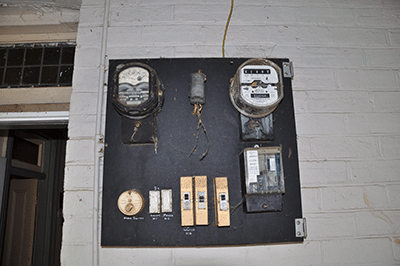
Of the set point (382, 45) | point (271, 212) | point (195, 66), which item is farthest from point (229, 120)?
point (382, 45)

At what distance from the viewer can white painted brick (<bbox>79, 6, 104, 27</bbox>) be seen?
1394 mm

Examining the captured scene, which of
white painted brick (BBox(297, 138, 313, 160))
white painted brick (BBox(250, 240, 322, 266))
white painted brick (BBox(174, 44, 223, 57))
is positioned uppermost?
white painted brick (BBox(174, 44, 223, 57))

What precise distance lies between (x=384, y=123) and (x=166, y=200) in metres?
1.24

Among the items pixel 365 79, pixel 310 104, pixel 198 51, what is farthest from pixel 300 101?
pixel 198 51

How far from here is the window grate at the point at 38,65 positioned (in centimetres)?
163

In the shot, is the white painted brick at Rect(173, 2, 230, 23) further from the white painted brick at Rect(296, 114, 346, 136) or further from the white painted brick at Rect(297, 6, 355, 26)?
the white painted brick at Rect(296, 114, 346, 136)

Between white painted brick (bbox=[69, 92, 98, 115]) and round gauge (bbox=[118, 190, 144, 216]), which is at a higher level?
white painted brick (bbox=[69, 92, 98, 115])

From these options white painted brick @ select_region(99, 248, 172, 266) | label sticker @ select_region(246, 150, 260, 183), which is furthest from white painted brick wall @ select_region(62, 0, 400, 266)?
label sticker @ select_region(246, 150, 260, 183)

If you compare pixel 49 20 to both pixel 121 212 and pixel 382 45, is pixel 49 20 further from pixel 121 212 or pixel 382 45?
pixel 382 45

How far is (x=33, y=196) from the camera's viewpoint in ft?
9.09

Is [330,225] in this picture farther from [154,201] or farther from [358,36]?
[358,36]

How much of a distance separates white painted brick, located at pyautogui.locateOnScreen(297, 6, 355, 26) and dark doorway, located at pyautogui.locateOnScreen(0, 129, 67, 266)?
2524mm

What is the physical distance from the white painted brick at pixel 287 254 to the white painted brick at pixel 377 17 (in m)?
1.30

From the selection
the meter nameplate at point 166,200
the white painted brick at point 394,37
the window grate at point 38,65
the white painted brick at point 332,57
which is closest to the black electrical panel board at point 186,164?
the meter nameplate at point 166,200
